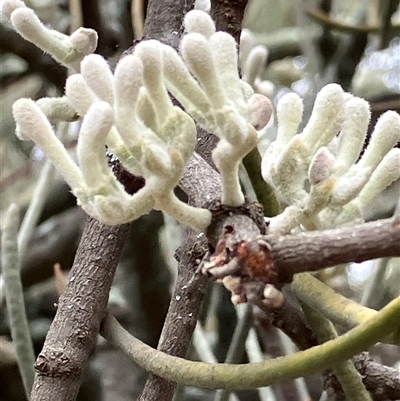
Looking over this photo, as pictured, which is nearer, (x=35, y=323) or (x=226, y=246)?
(x=226, y=246)

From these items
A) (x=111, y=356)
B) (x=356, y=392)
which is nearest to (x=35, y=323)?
(x=111, y=356)

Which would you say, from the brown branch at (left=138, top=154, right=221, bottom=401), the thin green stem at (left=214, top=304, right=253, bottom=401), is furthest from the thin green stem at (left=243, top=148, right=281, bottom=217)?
the thin green stem at (left=214, top=304, right=253, bottom=401)

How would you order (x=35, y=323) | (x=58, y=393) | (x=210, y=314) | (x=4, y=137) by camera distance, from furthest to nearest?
(x=4, y=137)
(x=35, y=323)
(x=210, y=314)
(x=58, y=393)

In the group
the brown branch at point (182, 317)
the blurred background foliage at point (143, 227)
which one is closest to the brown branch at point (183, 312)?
the brown branch at point (182, 317)

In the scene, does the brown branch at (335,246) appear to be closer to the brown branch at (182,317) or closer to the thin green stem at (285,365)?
the thin green stem at (285,365)

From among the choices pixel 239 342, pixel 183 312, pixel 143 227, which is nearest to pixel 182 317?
pixel 183 312

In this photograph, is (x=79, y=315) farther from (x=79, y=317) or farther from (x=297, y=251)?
(x=297, y=251)

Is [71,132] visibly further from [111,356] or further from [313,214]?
[313,214]
